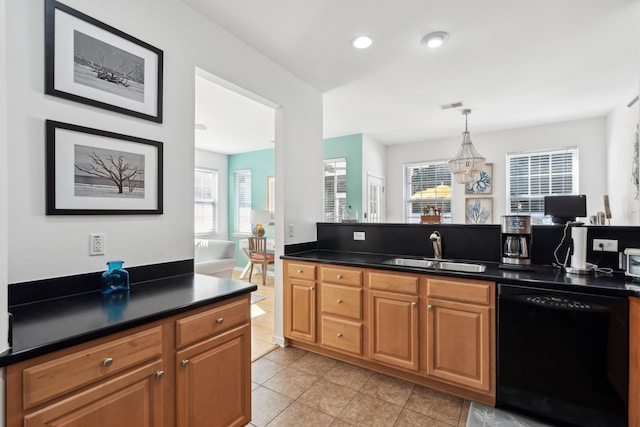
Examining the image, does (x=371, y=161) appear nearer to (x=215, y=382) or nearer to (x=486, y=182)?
(x=486, y=182)

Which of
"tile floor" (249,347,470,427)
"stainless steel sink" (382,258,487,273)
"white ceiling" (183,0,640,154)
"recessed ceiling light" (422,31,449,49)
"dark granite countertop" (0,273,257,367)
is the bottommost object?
"tile floor" (249,347,470,427)

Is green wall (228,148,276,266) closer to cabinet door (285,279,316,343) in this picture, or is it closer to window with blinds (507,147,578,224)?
cabinet door (285,279,316,343)

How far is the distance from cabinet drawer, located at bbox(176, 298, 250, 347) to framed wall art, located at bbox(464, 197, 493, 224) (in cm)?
499

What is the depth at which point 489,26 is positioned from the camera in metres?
2.29

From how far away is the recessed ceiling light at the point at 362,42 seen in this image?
96.0 inches

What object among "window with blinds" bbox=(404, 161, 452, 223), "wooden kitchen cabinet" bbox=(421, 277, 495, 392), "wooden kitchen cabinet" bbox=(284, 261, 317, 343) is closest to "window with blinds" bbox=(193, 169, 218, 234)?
"window with blinds" bbox=(404, 161, 452, 223)

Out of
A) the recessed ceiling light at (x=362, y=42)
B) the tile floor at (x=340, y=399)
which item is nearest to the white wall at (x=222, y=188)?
the tile floor at (x=340, y=399)

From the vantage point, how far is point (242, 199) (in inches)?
279

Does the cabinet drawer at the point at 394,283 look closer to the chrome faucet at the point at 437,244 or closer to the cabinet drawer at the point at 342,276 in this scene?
the cabinet drawer at the point at 342,276

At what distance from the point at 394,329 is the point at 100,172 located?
214 centimetres

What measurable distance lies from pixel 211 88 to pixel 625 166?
4975mm

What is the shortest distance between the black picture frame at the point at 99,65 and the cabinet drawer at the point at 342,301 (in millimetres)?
1783

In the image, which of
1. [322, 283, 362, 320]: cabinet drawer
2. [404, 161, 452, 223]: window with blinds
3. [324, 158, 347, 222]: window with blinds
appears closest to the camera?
[322, 283, 362, 320]: cabinet drawer

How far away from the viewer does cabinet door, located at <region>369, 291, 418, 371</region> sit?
2.27m
